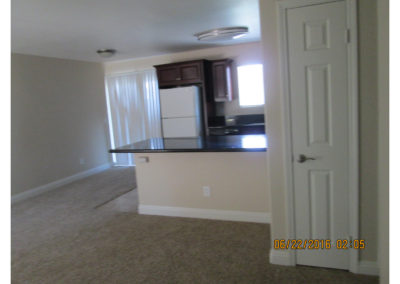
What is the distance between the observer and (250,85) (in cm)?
582

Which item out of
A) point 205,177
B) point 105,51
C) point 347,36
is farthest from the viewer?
point 105,51

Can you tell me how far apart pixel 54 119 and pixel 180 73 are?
2.54 meters

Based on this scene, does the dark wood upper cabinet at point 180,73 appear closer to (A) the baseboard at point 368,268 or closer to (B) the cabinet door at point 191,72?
(B) the cabinet door at point 191,72

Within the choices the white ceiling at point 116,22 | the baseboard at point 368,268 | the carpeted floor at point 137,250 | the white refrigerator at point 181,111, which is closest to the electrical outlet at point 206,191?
the carpeted floor at point 137,250

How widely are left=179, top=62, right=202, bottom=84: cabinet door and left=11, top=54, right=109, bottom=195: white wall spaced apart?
2.22 metres

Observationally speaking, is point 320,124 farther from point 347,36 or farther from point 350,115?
point 347,36

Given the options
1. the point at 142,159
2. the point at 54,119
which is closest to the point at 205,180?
the point at 142,159

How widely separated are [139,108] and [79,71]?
1.44 m

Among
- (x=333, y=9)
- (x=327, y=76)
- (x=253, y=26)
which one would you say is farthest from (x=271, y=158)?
(x=253, y=26)

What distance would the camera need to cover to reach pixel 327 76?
7.13 feet

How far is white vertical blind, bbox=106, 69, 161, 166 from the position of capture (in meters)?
6.47

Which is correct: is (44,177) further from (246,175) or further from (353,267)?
(353,267)
